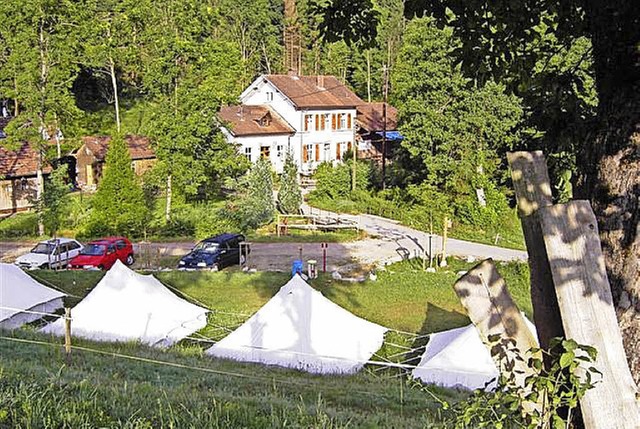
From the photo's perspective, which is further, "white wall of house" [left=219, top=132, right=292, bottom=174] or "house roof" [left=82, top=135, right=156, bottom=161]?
"white wall of house" [left=219, top=132, right=292, bottom=174]

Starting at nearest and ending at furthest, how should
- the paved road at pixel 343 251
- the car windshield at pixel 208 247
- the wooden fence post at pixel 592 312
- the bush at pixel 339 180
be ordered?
1. the wooden fence post at pixel 592 312
2. the car windshield at pixel 208 247
3. the paved road at pixel 343 251
4. the bush at pixel 339 180

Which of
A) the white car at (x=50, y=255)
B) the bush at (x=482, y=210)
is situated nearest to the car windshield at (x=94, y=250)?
the white car at (x=50, y=255)

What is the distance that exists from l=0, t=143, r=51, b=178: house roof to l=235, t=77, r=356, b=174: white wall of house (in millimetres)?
14687

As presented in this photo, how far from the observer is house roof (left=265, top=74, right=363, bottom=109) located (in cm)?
4784

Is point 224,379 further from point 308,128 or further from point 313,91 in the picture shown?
point 313,91

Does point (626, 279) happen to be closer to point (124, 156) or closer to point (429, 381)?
point (429, 381)

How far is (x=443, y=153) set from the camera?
34.9m

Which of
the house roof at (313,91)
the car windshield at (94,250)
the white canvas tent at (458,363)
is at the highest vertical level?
the house roof at (313,91)

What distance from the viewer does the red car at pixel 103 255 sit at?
77.5ft

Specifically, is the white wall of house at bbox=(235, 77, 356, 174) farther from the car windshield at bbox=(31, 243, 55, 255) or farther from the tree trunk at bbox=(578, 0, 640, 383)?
the tree trunk at bbox=(578, 0, 640, 383)

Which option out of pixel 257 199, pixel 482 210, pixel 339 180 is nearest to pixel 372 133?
pixel 339 180

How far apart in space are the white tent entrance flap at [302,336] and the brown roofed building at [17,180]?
76.8ft

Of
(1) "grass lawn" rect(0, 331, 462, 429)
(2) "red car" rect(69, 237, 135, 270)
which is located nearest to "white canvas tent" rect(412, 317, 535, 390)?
(1) "grass lawn" rect(0, 331, 462, 429)

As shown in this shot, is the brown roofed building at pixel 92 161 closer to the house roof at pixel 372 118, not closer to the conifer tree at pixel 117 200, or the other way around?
the conifer tree at pixel 117 200
